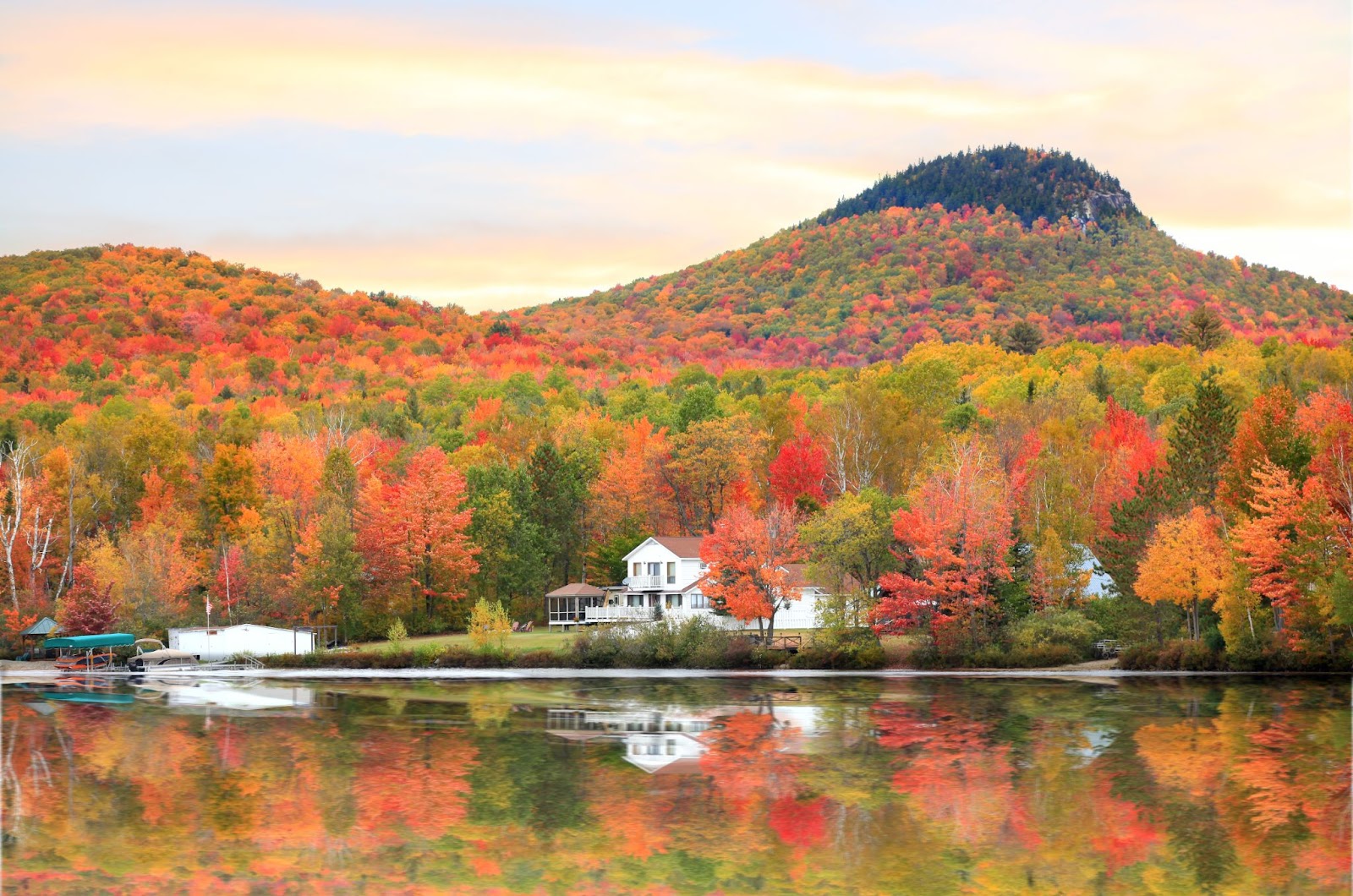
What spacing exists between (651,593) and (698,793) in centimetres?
4788

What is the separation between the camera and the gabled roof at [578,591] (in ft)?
284

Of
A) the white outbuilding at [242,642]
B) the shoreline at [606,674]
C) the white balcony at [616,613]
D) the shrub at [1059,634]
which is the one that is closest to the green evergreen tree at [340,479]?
the white outbuilding at [242,642]

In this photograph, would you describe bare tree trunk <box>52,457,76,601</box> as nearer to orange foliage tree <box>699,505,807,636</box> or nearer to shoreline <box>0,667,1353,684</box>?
shoreline <box>0,667,1353,684</box>

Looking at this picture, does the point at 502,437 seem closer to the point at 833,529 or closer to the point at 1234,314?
the point at 833,529

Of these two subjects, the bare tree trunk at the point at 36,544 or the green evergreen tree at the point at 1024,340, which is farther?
the green evergreen tree at the point at 1024,340

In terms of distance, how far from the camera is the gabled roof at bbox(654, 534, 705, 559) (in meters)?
87.1

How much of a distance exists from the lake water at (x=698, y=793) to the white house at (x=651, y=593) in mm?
24755

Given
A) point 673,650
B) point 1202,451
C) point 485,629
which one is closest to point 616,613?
point 485,629

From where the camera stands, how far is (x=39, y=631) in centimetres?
8156

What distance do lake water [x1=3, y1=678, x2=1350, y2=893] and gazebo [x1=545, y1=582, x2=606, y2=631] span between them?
1059 inches

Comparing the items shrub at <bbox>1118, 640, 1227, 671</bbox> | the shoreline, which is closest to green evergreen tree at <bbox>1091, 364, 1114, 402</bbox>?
shrub at <bbox>1118, 640, 1227, 671</bbox>

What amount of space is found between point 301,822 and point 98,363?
126872 millimetres

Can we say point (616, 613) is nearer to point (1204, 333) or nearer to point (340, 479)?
point (340, 479)

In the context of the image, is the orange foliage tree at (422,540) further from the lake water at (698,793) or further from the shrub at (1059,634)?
the shrub at (1059,634)
